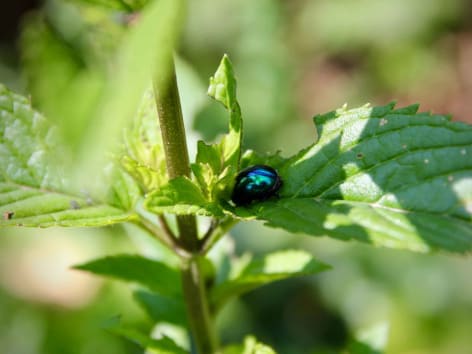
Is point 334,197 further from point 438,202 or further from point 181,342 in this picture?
point 181,342

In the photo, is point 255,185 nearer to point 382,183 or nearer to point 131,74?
point 382,183

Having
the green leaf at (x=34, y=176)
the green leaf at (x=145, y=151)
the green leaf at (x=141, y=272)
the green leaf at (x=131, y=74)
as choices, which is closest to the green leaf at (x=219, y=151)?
the green leaf at (x=145, y=151)

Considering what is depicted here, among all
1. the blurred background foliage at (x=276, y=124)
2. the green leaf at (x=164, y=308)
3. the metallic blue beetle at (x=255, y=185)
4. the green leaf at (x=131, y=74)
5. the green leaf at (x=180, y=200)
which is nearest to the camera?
the green leaf at (x=131, y=74)

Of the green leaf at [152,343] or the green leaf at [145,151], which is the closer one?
the green leaf at [145,151]

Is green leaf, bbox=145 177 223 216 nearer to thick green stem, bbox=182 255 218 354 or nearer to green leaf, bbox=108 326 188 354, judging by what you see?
thick green stem, bbox=182 255 218 354

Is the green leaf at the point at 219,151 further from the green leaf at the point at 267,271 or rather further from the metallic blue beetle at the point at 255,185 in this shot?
the green leaf at the point at 267,271

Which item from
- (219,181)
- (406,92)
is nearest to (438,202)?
(219,181)
